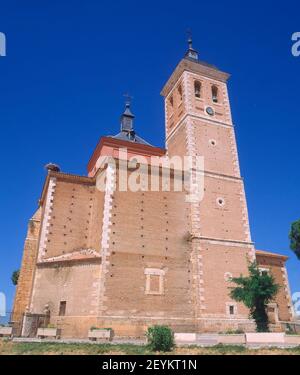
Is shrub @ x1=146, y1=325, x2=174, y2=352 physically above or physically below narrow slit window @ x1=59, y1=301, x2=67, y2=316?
below

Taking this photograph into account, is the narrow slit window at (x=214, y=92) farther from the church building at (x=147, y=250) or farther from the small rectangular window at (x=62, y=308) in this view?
the small rectangular window at (x=62, y=308)

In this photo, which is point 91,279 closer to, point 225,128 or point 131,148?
point 131,148

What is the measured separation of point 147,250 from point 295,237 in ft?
50.1

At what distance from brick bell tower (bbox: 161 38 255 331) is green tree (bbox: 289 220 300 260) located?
731 centimetres

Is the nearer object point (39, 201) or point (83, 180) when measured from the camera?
point (83, 180)

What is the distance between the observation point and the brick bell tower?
20906 millimetres

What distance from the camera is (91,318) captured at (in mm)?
18047

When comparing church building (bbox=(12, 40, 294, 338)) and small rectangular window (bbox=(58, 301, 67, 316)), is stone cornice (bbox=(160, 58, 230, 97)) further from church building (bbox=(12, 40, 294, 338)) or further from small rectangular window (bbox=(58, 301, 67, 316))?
small rectangular window (bbox=(58, 301, 67, 316))

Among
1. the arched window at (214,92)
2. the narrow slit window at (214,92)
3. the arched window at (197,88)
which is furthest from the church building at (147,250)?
the arched window at (214,92)

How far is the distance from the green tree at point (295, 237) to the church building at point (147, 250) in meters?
1.20

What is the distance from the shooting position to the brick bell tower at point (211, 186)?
20.9 metres

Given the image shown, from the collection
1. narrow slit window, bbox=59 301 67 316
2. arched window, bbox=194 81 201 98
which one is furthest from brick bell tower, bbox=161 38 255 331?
narrow slit window, bbox=59 301 67 316

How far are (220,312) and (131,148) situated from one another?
16231 millimetres
